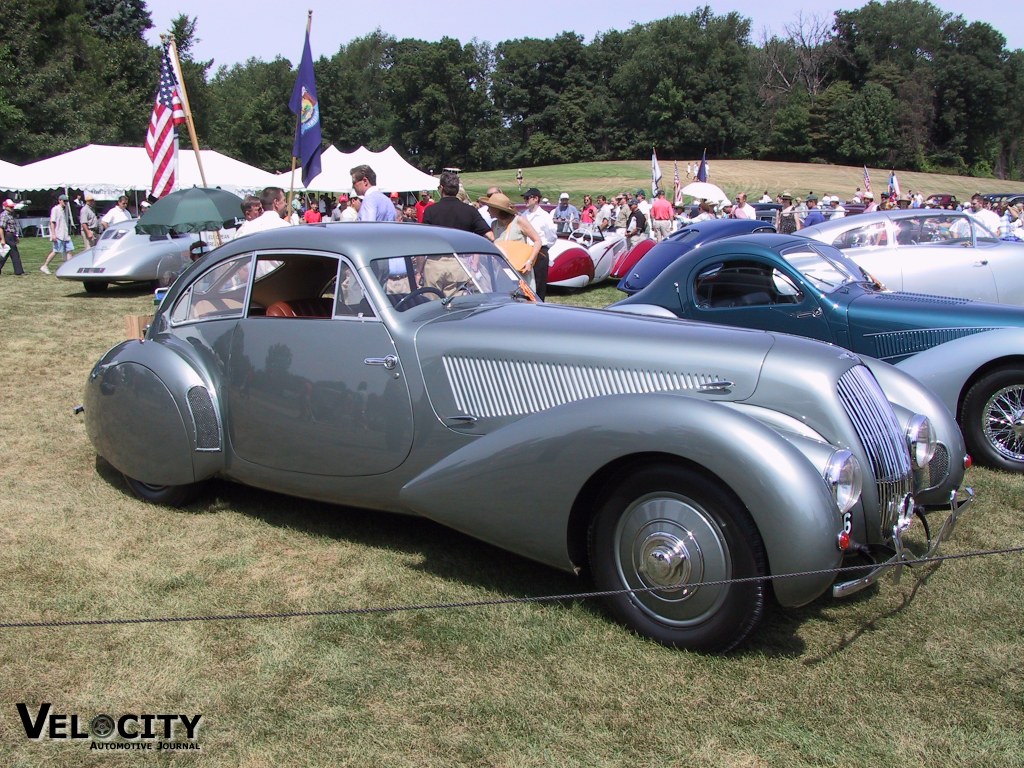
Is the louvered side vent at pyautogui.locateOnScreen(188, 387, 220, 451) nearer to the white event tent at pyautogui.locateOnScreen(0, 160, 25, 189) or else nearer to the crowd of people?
the crowd of people

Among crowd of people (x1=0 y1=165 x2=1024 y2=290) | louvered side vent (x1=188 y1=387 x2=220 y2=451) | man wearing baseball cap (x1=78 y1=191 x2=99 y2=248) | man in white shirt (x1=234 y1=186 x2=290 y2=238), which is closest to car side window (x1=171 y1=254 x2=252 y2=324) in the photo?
louvered side vent (x1=188 y1=387 x2=220 y2=451)

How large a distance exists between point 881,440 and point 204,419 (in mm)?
3555

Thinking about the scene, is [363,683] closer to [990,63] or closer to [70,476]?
[70,476]

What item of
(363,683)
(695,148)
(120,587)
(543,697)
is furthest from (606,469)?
(695,148)

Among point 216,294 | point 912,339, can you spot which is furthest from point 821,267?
point 216,294

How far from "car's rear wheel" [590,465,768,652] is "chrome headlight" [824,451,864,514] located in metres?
0.36

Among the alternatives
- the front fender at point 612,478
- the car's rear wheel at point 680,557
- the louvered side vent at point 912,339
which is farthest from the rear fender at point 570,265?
the car's rear wheel at point 680,557

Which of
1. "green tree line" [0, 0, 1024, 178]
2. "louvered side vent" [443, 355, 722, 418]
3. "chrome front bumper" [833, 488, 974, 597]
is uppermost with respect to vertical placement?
"green tree line" [0, 0, 1024, 178]

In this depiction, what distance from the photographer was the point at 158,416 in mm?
4949

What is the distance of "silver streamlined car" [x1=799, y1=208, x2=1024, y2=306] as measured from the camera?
368 inches

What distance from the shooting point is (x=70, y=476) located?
591cm

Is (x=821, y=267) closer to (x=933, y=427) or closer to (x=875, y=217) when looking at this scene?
(x=933, y=427)

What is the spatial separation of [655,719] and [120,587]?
2720mm

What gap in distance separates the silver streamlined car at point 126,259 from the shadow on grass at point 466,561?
977cm
